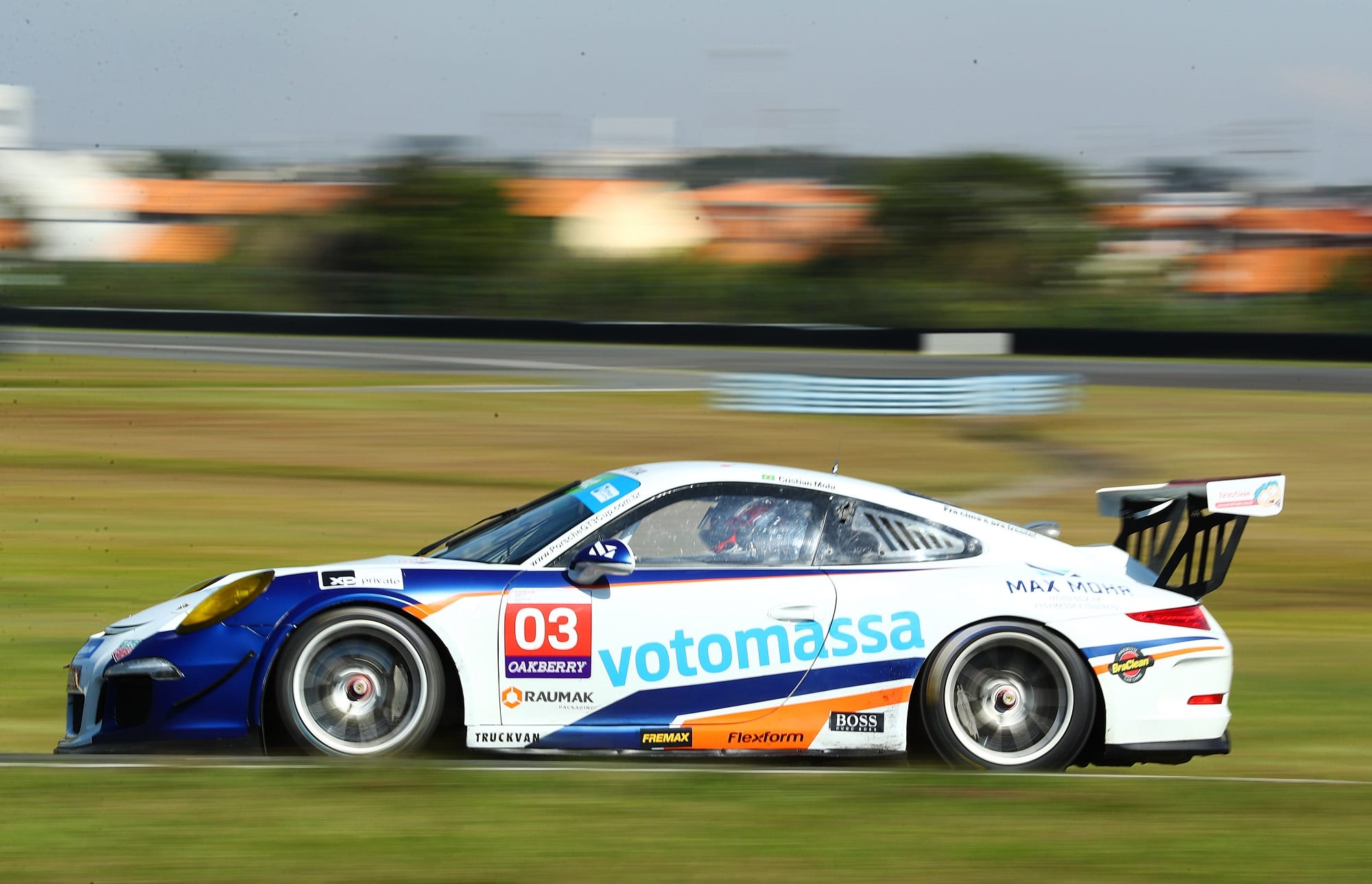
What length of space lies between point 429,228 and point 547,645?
167 feet

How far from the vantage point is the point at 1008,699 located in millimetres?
5324

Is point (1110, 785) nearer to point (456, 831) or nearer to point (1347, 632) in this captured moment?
point (456, 831)

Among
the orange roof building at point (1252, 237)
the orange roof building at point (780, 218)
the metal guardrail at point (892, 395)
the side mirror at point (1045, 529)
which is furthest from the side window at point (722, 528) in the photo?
the orange roof building at point (780, 218)

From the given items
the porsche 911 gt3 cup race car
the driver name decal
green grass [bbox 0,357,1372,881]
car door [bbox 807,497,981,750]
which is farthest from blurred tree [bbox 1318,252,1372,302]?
the driver name decal

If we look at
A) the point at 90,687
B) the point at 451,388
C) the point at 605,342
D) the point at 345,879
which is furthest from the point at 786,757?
the point at 605,342

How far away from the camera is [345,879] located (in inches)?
151

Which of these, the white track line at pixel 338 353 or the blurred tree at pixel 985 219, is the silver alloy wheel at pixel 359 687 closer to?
the white track line at pixel 338 353

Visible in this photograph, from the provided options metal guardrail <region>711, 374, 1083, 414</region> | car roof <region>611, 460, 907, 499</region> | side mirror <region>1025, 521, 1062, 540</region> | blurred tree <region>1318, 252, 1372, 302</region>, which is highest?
blurred tree <region>1318, 252, 1372, 302</region>

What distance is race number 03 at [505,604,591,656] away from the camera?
5.12 meters

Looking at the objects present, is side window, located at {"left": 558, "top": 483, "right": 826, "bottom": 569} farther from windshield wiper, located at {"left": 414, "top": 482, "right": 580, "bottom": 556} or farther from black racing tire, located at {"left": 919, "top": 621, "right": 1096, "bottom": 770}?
black racing tire, located at {"left": 919, "top": 621, "right": 1096, "bottom": 770}

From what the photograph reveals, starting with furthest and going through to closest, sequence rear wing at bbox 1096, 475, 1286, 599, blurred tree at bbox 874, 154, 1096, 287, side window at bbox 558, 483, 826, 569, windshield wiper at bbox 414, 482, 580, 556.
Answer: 1. blurred tree at bbox 874, 154, 1096, 287
2. windshield wiper at bbox 414, 482, 580, 556
3. rear wing at bbox 1096, 475, 1286, 599
4. side window at bbox 558, 483, 826, 569

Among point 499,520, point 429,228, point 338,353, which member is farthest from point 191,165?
point 499,520

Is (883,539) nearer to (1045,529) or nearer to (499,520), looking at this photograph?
(1045,529)

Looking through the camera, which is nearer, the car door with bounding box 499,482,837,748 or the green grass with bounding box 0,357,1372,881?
the green grass with bounding box 0,357,1372,881
